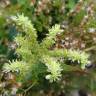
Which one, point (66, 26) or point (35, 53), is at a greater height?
point (66, 26)

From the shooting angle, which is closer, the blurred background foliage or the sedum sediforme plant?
the sedum sediforme plant

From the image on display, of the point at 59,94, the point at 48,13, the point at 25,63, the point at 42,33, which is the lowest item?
the point at 59,94

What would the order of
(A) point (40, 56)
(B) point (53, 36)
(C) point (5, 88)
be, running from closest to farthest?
1. (B) point (53, 36)
2. (A) point (40, 56)
3. (C) point (5, 88)

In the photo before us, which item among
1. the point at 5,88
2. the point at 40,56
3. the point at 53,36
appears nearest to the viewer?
the point at 53,36

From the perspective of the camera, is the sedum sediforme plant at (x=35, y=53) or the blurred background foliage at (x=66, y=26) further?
the blurred background foliage at (x=66, y=26)

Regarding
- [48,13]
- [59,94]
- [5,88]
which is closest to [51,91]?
[59,94]

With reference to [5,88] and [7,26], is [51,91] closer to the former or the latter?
[5,88]

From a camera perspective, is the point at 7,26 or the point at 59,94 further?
the point at 7,26

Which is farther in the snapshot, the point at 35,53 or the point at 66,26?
the point at 66,26
